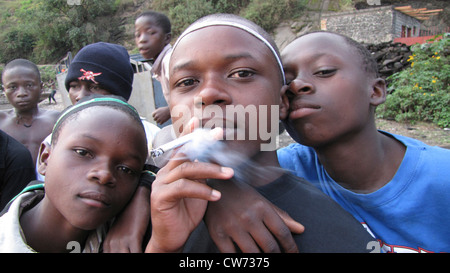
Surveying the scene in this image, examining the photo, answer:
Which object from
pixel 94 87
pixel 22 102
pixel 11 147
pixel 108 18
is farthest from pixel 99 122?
pixel 108 18

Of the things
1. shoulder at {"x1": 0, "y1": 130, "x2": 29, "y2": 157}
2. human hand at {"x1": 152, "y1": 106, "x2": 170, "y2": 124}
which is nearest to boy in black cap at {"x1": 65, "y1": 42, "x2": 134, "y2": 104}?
shoulder at {"x1": 0, "y1": 130, "x2": 29, "y2": 157}

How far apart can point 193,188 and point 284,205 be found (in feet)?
1.59

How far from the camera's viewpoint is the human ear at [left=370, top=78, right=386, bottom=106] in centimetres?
160

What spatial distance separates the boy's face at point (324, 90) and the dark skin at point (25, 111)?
3.47 meters

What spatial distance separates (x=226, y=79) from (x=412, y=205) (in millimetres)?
1084

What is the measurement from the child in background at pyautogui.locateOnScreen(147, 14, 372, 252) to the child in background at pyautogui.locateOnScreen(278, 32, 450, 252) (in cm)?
21

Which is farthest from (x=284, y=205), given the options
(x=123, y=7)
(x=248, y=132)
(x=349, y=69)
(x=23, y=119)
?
(x=123, y=7)

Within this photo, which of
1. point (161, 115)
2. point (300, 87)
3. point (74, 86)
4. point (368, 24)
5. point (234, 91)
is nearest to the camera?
point (234, 91)

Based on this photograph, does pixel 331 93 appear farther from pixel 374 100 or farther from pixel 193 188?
pixel 193 188

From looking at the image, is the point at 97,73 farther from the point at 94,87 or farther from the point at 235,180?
the point at 235,180

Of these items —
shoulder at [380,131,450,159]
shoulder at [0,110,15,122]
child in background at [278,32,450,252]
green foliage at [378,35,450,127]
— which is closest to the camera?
child in background at [278,32,450,252]

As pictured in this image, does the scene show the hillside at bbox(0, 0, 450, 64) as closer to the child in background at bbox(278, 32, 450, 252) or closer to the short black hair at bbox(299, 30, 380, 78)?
the short black hair at bbox(299, 30, 380, 78)

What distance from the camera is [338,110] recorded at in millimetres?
1420

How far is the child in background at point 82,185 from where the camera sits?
130 cm
